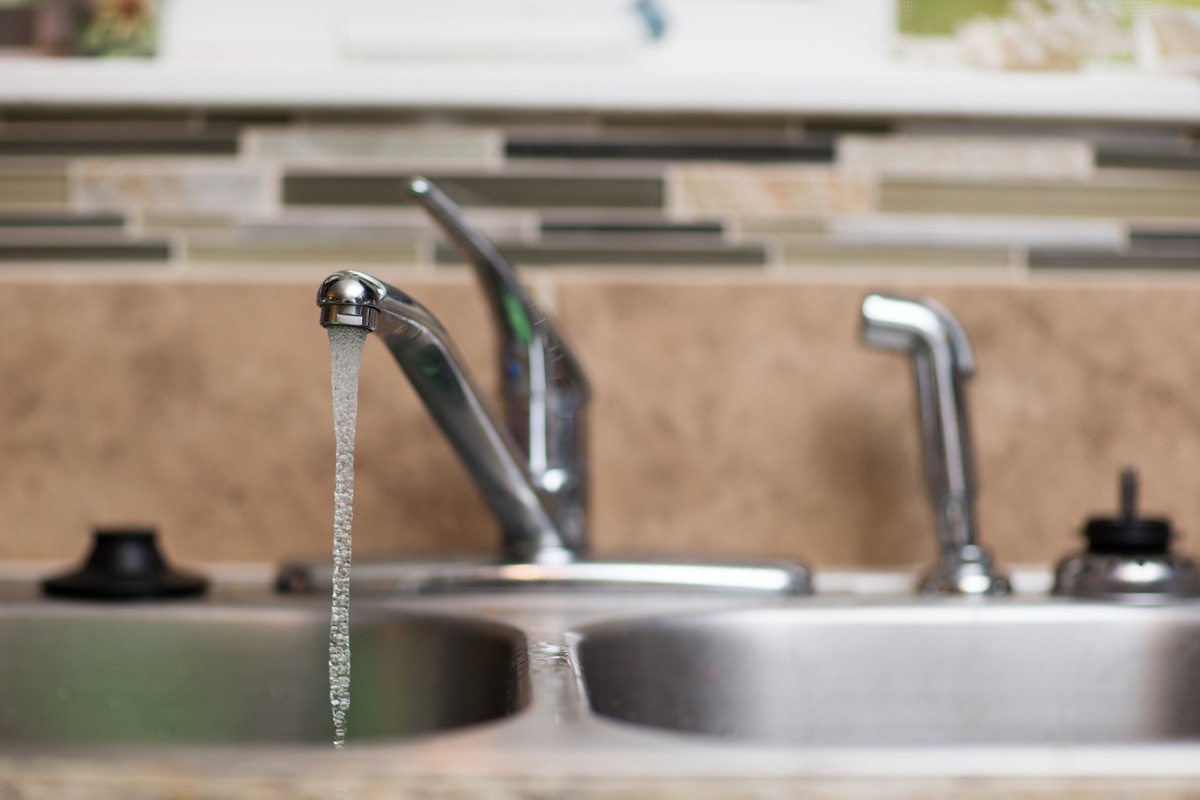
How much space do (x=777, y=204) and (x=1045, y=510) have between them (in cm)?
34

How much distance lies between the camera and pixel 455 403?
68 centimetres

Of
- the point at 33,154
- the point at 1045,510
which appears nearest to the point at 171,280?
the point at 33,154

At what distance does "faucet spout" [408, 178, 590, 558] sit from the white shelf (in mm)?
149

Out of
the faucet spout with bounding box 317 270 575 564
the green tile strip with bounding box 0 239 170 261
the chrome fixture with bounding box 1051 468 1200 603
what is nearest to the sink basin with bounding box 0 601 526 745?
the faucet spout with bounding box 317 270 575 564

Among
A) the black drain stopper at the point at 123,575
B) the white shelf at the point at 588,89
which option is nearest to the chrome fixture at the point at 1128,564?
the white shelf at the point at 588,89

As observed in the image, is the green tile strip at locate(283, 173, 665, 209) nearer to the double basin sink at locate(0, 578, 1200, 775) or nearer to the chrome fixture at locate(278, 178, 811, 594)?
the chrome fixture at locate(278, 178, 811, 594)

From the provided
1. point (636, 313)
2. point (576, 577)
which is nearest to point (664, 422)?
point (636, 313)

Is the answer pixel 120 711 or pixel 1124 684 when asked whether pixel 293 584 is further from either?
pixel 1124 684

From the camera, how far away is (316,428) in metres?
0.95

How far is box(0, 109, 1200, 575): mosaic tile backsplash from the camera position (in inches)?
37.0

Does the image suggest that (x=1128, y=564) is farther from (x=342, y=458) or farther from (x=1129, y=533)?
(x=342, y=458)

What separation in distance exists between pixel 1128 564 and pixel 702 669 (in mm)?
313

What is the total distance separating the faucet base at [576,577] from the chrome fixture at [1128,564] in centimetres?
19

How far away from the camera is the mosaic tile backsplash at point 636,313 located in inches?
37.0
